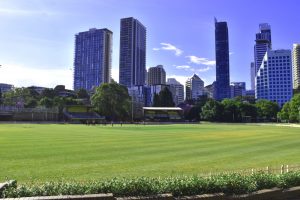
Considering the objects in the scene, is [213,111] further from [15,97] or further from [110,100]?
[15,97]

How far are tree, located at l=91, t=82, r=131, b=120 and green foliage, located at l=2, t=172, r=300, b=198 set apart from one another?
153 meters

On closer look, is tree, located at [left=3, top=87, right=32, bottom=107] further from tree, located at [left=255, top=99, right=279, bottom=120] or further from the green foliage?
the green foliage

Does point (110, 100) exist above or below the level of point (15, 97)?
below

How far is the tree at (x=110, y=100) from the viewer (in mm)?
163525

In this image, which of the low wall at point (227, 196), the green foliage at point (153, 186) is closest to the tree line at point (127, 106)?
the low wall at point (227, 196)

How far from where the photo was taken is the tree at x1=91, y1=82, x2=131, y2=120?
164m

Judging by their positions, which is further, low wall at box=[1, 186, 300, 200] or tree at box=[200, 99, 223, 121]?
tree at box=[200, 99, 223, 121]

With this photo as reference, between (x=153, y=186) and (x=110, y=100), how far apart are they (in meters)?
156

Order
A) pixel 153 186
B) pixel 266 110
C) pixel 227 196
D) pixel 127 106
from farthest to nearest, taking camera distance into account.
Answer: pixel 266 110, pixel 127 106, pixel 227 196, pixel 153 186

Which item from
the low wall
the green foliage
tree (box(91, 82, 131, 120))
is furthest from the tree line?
the green foliage

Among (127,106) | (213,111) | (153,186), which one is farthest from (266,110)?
(153,186)

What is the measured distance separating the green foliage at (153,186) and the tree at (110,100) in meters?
153

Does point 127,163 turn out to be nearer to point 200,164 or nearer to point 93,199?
point 200,164

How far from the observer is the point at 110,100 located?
164 meters
